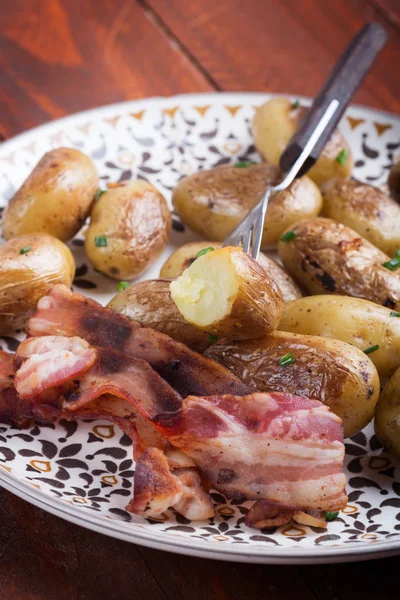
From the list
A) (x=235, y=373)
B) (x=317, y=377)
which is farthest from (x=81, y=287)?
(x=317, y=377)

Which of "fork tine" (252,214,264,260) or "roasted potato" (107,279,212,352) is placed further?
"fork tine" (252,214,264,260)

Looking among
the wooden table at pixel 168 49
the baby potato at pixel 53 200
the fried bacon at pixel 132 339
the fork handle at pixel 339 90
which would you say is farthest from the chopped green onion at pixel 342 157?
the fried bacon at pixel 132 339

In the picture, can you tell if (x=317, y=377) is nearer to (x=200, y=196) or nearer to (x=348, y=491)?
(x=348, y=491)

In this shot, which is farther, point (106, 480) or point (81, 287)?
point (81, 287)

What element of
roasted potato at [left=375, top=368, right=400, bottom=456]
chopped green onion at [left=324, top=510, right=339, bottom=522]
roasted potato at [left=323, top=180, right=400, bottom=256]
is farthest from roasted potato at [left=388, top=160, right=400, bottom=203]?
chopped green onion at [left=324, top=510, right=339, bottom=522]

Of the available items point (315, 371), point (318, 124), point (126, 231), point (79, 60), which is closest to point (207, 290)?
point (315, 371)

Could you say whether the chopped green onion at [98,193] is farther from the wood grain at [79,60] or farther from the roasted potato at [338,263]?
the wood grain at [79,60]

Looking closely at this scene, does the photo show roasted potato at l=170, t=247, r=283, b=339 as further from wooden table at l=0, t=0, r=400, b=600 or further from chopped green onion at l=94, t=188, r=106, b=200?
wooden table at l=0, t=0, r=400, b=600
